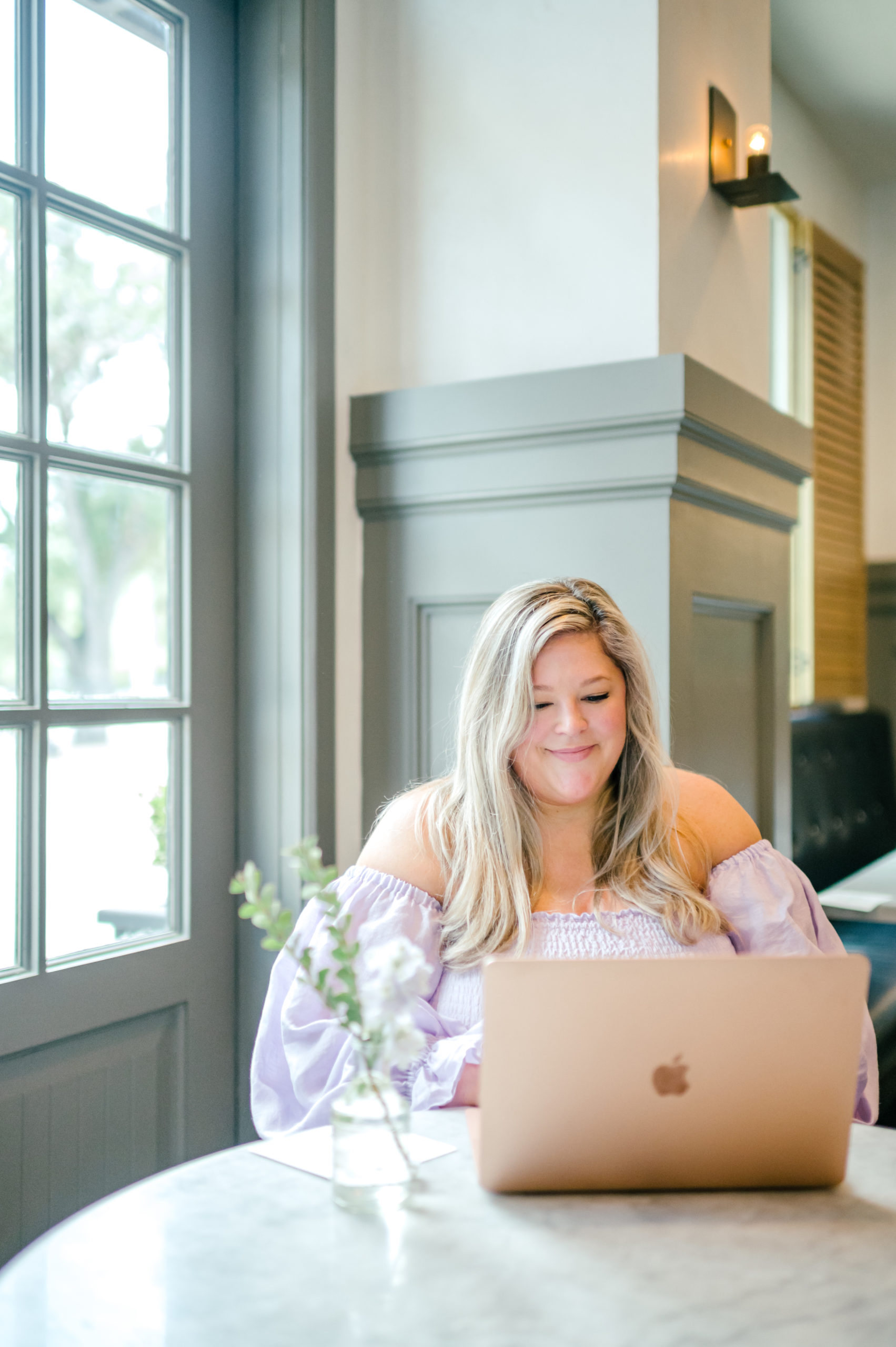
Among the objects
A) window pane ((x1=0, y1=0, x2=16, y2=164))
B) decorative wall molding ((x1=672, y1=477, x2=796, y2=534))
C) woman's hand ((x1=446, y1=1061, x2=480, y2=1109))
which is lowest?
woman's hand ((x1=446, y1=1061, x2=480, y2=1109))

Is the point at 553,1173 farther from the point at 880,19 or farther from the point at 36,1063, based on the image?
the point at 880,19

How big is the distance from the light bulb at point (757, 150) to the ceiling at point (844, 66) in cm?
137

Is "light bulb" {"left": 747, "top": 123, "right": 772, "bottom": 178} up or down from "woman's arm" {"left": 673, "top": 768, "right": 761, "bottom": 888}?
up

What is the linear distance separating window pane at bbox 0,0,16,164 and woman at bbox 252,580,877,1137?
899mm

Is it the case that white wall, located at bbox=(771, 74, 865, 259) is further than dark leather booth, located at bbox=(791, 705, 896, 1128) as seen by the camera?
Yes

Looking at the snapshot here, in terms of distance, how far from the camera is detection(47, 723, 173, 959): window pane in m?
1.62

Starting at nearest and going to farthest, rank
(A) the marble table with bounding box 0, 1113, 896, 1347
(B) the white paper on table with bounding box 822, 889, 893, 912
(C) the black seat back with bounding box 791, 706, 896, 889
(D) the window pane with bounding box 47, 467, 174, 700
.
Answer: (A) the marble table with bounding box 0, 1113, 896, 1347, (D) the window pane with bounding box 47, 467, 174, 700, (B) the white paper on table with bounding box 822, 889, 893, 912, (C) the black seat back with bounding box 791, 706, 896, 889

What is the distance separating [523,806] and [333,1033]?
1.30 ft

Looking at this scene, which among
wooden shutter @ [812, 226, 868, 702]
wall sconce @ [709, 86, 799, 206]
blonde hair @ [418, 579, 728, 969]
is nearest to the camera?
blonde hair @ [418, 579, 728, 969]

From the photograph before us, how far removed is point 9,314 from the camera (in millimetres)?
1537

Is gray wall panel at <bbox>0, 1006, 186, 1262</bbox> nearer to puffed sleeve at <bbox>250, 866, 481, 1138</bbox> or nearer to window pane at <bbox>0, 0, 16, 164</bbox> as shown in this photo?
puffed sleeve at <bbox>250, 866, 481, 1138</bbox>

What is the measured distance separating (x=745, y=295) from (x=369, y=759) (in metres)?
1.14

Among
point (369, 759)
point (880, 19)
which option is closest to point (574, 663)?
point (369, 759)

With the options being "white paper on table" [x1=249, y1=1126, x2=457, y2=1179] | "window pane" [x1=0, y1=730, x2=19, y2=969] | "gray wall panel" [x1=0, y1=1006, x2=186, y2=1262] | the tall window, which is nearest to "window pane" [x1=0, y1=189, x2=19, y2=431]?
the tall window
